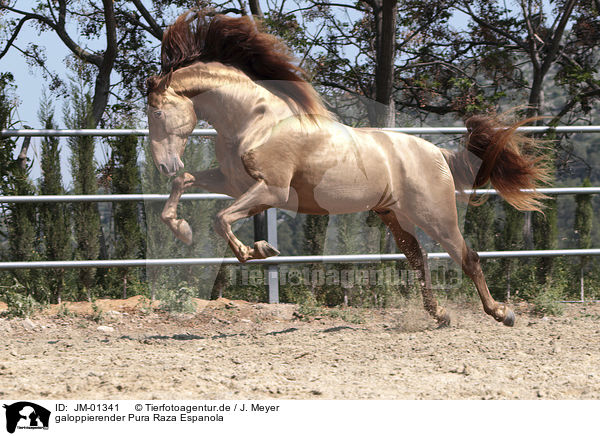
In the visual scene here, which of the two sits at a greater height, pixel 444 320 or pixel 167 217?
pixel 167 217

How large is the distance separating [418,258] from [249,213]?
5.46ft

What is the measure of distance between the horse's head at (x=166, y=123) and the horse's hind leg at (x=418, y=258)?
1.65m

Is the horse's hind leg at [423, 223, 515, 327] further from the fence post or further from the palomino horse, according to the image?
the fence post

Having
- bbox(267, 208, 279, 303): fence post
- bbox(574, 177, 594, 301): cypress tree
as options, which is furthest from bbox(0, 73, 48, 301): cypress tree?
bbox(574, 177, 594, 301): cypress tree

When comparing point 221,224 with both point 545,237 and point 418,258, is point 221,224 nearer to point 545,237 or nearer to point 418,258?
point 418,258

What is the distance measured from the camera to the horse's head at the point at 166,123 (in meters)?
3.51

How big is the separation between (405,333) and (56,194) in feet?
11.5

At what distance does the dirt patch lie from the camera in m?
2.69

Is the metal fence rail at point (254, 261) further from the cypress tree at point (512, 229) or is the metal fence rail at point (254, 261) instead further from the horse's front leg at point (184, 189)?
the horse's front leg at point (184, 189)

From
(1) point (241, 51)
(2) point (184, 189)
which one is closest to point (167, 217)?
(2) point (184, 189)

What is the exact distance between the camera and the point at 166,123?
3.51m

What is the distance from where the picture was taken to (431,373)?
10.1ft

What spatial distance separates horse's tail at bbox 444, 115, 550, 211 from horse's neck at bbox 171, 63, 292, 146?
1.53 m

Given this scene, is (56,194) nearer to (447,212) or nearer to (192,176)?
(192,176)
